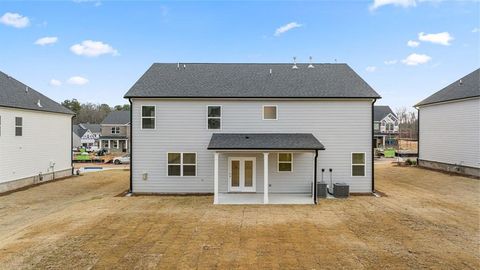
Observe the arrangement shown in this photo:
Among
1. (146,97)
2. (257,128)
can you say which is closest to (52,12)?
(146,97)

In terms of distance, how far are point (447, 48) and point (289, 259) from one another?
77.2ft

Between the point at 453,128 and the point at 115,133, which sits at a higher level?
the point at 453,128

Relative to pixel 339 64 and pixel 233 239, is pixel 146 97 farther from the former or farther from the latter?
pixel 339 64

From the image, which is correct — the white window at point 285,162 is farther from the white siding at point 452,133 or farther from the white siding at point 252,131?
the white siding at point 452,133

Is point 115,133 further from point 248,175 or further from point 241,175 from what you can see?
point 248,175

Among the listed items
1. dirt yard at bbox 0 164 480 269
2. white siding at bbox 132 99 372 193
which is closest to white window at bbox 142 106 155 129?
white siding at bbox 132 99 372 193

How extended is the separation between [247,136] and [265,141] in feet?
3.82

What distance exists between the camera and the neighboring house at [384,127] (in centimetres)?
5191

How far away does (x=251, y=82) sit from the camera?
16.6 metres

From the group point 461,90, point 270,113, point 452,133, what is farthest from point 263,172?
point 461,90

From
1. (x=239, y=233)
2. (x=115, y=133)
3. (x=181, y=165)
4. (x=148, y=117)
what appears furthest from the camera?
(x=115, y=133)

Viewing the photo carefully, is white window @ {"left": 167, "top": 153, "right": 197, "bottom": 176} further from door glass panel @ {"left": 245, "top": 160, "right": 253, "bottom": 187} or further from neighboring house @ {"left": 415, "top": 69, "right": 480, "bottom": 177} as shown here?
neighboring house @ {"left": 415, "top": 69, "right": 480, "bottom": 177}

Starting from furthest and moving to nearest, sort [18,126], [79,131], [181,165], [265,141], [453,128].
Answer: [79,131] → [453,128] → [18,126] → [181,165] → [265,141]

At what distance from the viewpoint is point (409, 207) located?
12625 mm
